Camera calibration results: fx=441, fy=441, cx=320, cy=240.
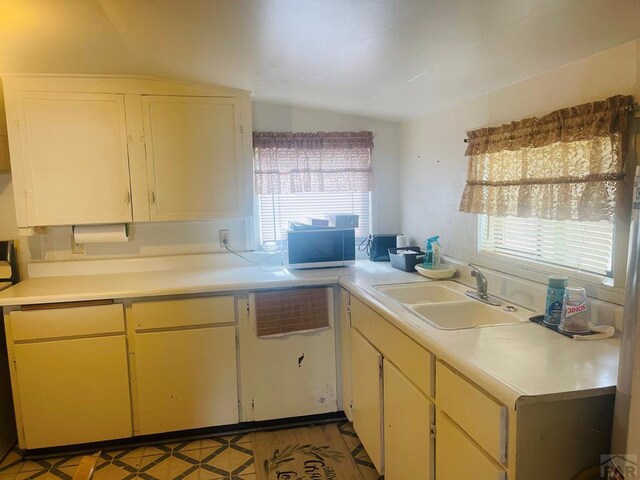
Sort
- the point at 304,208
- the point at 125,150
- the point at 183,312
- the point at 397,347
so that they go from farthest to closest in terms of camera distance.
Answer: the point at 304,208 < the point at 125,150 < the point at 183,312 < the point at 397,347

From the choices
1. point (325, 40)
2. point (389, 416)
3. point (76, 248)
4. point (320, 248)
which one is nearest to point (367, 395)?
point (389, 416)

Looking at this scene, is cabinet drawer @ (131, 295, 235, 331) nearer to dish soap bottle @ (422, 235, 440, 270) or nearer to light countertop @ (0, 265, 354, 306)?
light countertop @ (0, 265, 354, 306)

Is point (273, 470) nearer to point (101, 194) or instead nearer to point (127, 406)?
point (127, 406)

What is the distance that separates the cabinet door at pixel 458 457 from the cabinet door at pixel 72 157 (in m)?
2.05

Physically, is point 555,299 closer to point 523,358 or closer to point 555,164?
point 523,358

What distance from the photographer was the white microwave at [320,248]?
271 centimetres

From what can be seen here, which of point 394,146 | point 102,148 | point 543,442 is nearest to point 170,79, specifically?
point 102,148

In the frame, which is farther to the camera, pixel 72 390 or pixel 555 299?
pixel 72 390

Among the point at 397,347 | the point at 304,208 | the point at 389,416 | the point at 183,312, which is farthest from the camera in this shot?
the point at 304,208

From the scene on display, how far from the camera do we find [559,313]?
5.12 feet

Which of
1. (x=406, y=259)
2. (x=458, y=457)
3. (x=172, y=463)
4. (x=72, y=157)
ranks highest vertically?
(x=72, y=157)

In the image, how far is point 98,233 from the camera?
2605 mm

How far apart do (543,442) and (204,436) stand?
1985mm

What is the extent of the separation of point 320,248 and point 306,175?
1.81ft
